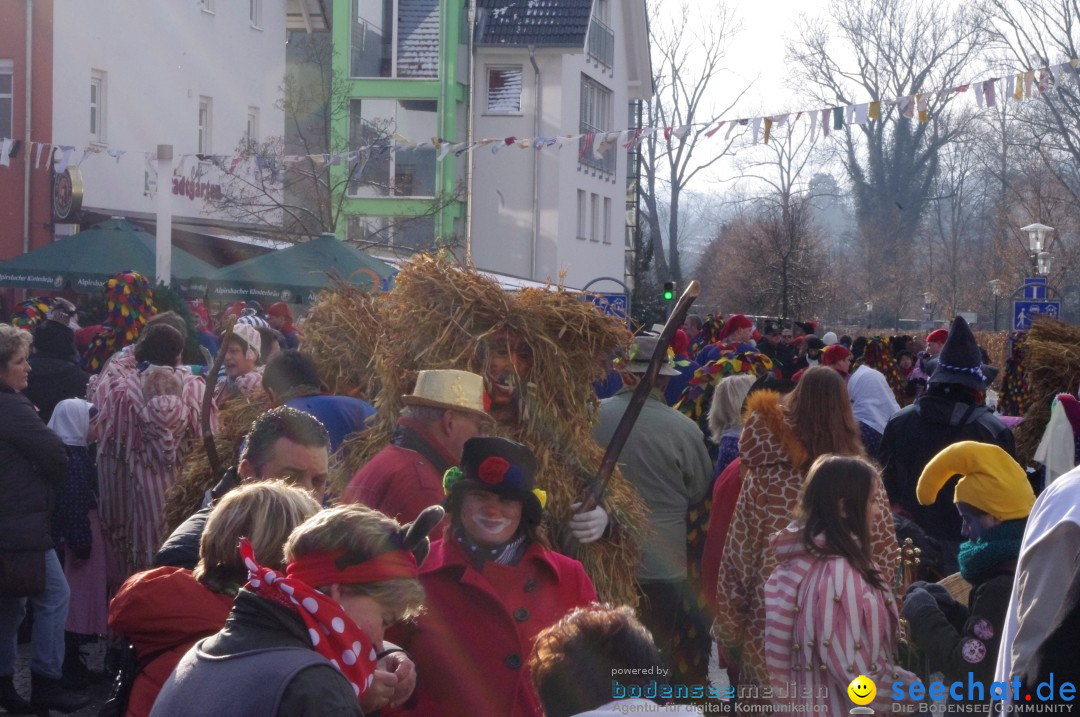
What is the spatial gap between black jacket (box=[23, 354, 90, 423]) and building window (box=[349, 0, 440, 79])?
91.5 feet

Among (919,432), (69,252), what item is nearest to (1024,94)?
(919,432)

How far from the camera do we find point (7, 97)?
20172 millimetres

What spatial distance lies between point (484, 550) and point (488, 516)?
0.35ft

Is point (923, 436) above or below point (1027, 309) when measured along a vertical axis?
below

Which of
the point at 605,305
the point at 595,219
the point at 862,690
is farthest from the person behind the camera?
the point at 595,219

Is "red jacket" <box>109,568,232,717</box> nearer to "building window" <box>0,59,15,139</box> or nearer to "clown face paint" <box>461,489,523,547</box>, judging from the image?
"clown face paint" <box>461,489,523,547</box>

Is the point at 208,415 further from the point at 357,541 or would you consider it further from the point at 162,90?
the point at 162,90

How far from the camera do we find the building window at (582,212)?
36.7m

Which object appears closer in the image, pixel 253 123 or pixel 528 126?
pixel 253 123

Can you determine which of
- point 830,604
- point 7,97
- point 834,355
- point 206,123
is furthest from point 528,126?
point 830,604

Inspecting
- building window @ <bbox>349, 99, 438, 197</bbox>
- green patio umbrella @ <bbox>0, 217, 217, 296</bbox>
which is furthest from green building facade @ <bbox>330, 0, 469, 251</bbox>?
green patio umbrella @ <bbox>0, 217, 217, 296</bbox>

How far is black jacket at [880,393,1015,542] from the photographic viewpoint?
6.50 meters

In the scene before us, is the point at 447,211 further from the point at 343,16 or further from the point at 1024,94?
the point at 1024,94

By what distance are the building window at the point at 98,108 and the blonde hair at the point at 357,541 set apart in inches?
804
